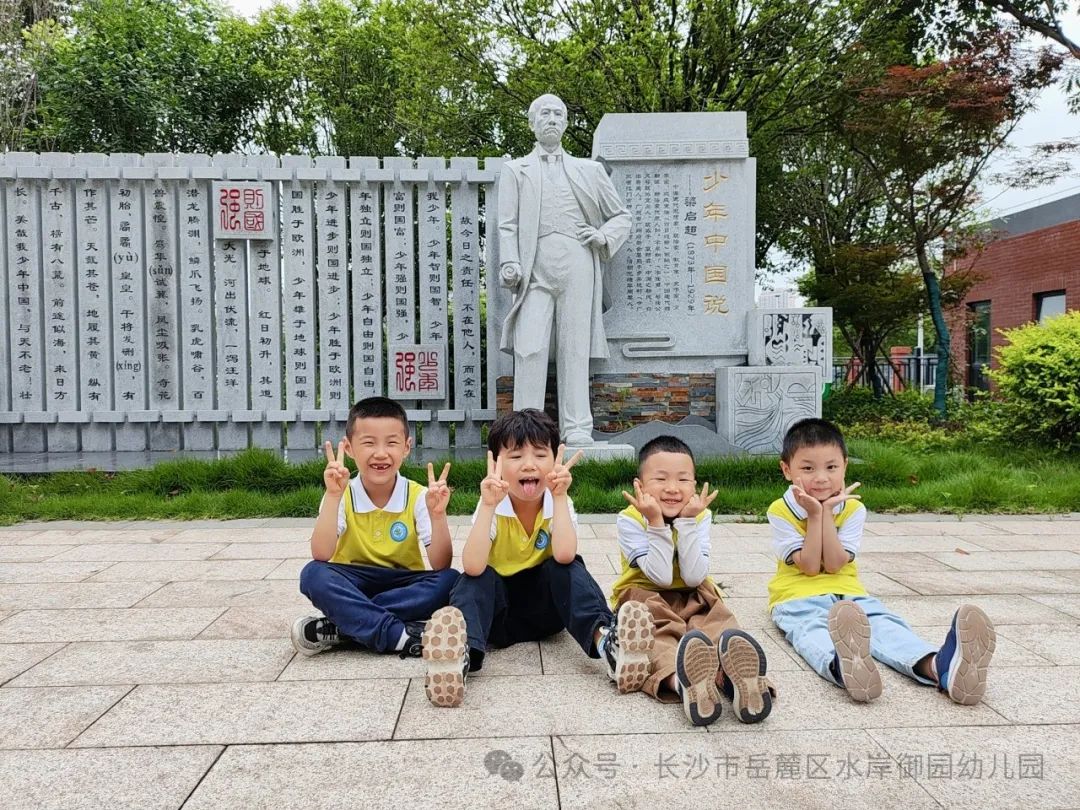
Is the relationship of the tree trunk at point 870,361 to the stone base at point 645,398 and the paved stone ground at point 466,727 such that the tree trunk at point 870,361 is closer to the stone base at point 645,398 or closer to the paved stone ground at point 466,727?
the stone base at point 645,398

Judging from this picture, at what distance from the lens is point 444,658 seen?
7.34 feet

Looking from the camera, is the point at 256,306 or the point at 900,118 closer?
the point at 256,306

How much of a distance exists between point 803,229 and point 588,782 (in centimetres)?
1377

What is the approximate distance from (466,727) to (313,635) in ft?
2.72

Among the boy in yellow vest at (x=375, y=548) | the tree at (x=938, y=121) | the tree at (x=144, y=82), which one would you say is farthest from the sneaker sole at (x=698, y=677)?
the tree at (x=144, y=82)

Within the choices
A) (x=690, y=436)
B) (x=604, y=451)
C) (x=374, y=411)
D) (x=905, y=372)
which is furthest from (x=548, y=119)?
(x=905, y=372)

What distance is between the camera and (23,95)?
1323cm

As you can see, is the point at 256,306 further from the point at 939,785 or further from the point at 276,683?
the point at 939,785

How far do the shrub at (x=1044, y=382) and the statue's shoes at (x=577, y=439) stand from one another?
4168 millimetres

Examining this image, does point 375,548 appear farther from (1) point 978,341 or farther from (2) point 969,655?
(1) point 978,341

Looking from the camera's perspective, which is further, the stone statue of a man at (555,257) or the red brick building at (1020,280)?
the red brick building at (1020,280)

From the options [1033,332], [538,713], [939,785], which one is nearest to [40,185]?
[538,713]

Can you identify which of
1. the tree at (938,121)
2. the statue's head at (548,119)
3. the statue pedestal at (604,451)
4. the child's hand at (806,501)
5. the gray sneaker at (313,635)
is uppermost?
the tree at (938,121)

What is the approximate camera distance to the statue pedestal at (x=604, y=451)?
6.27 m
